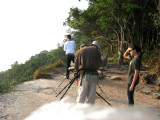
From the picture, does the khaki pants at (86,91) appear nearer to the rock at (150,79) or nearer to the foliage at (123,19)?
the rock at (150,79)

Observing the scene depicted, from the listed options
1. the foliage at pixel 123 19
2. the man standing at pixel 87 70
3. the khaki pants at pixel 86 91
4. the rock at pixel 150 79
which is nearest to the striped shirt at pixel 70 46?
the man standing at pixel 87 70

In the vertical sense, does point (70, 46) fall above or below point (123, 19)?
below

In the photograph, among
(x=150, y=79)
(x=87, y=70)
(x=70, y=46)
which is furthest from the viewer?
(x=150, y=79)

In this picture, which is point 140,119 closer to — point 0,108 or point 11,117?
point 11,117

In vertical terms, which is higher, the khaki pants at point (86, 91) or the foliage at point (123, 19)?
the foliage at point (123, 19)

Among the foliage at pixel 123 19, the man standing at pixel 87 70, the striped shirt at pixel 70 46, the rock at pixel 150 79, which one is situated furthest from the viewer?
the foliage at pixel 123 19

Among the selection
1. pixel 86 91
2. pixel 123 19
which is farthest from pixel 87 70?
pixel 123 19

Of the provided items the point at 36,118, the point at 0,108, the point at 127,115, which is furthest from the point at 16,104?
the point at 127,115

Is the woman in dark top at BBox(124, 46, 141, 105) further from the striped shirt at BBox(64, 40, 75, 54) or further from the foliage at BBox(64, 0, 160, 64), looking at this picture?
the foliage at BBox(64, 0, 160, 64)

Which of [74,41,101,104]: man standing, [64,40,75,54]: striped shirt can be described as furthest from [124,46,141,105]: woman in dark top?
[64,40,75,54]: striped shirt

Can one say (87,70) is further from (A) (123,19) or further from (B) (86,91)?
(A) (123,19)

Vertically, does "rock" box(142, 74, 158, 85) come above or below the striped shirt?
below

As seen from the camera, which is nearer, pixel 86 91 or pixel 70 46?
pixel 86 91

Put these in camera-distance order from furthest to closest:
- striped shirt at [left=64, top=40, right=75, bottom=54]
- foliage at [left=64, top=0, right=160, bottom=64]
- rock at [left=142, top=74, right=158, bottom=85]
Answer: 1. foliage at [left=64, top=0, right=160, bottom=64]
2. rock at [left=142, top=74, right=158, bottom=85]
3. striped shirt at [left=64, top=40, right=75, bottom=54]
